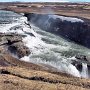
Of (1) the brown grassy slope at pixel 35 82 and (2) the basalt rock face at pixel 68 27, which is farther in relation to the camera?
(2) the basalt rock face at pixel 68 27

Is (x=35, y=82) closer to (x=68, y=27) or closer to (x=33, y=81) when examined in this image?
(x=33, y=81)

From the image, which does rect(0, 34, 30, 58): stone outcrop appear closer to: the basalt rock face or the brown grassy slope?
the brown grassy slope

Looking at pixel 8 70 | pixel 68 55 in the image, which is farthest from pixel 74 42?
pixel 8 70

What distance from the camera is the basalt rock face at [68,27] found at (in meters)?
44.8

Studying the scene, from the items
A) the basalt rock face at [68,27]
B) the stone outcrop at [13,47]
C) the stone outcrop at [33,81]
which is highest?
the stone outcrop at [33,81]

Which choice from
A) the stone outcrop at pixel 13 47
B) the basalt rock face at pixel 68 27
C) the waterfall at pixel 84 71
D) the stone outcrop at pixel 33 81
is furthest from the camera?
the basalt rock face at pixel 68 27

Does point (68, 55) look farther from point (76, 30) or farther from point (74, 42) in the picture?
point (76, 30)

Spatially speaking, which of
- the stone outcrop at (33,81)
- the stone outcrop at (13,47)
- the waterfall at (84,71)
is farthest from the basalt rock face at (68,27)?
the stone outcrop at (33,81)

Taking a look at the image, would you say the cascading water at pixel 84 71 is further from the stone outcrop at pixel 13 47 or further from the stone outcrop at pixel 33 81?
the stone outcrop at pixel 33 81

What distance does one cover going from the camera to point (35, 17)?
227 ft

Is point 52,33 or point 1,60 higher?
point 1,60

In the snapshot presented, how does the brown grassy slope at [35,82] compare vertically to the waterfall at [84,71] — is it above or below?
above

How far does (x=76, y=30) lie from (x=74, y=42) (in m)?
4.26

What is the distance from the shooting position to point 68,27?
51.1m
